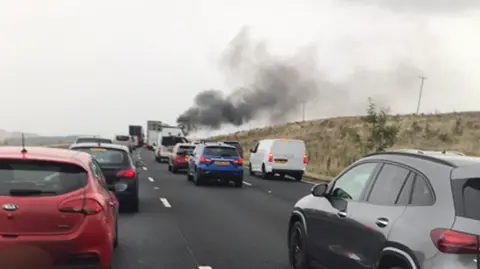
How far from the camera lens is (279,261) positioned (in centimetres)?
909

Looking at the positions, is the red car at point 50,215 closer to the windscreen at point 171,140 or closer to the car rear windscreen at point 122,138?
the windscreen at point 171,140

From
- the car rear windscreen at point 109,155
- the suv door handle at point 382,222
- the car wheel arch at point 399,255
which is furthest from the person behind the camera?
the car rear windscreen at point 109,155

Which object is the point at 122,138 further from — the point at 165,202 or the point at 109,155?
the point at 109,155

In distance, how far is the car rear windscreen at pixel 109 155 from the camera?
47.7 feet

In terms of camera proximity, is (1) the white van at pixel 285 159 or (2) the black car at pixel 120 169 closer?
(2) the black car at pixel 120 169

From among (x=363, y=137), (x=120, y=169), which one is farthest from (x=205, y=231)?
(x=363, y=137)

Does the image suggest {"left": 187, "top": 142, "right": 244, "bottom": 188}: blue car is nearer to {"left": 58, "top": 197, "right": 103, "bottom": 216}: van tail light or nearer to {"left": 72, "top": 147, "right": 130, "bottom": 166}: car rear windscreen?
{"left": 72, "top": 147, "right": 130, "bottom": 166}: car rear windscreen

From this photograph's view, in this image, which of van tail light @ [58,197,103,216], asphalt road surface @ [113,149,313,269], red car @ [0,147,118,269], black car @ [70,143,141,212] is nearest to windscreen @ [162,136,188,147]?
asphalt road surface @ [113,149,313,269]

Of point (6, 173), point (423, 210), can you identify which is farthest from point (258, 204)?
point (423, 210)

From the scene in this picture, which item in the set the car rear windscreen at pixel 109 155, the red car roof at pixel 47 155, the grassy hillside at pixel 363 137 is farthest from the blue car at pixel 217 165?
the red car roof at pixel 47 155

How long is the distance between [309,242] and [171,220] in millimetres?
6589

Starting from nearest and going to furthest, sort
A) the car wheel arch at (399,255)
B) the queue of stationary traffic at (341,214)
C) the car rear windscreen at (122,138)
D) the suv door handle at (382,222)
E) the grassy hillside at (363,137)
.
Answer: the queue of stationary traffic at (341,214)
the car wheel arch at (399,255)
the suv door handle at (382,222)
the grassy hillside at (363,137)
the car rear windscreen at (122,138)

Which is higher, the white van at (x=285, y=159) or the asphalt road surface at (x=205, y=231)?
the white van at (x=285, y=159)

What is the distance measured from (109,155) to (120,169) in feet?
1.58
